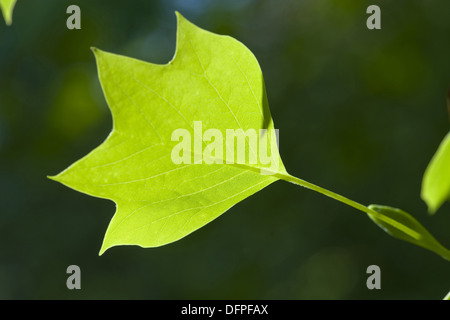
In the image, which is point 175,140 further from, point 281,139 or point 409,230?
point 281,139

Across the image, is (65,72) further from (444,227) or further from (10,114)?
(444,227)

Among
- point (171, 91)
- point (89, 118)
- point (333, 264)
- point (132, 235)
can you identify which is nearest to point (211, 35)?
point (171, 91)

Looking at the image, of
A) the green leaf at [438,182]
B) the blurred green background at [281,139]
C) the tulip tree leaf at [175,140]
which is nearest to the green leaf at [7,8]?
the tulip tree leaf at [175,140]

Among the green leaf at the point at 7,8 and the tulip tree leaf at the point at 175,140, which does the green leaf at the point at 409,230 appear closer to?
the tulip tree leaf at the point at 175,140

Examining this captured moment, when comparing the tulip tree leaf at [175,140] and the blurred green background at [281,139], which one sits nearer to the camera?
the tulip tree leaf at [175,140]

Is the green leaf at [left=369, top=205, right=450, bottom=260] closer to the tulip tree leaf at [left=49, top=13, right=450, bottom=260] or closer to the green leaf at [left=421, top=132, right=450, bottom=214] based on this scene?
the tulip tree leaf at [left=49, top=13, right=450, bottom=260]

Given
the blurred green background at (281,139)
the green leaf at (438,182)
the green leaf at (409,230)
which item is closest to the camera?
the green leaf at (438,182)

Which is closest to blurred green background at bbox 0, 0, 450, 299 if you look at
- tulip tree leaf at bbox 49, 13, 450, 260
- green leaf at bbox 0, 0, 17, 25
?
tulip tree leaf at bbox 49, 13, 450, 260
